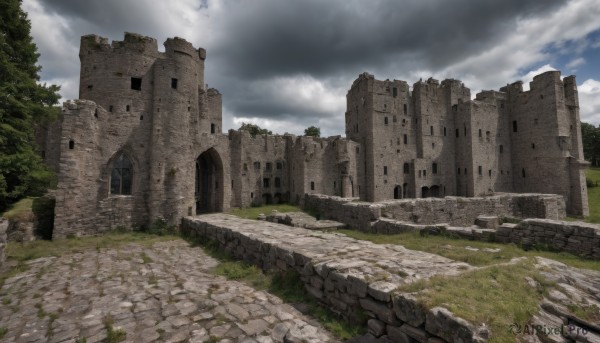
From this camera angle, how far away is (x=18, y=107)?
15055 mm

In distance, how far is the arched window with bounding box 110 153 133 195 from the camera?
1812 centimetres

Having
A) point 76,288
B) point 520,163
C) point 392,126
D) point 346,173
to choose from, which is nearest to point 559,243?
point 76,288

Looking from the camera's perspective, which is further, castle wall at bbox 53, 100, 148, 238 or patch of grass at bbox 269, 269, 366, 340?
castle wall at bbox 53, 100, 148, 238

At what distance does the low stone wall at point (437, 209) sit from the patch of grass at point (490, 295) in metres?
9.81

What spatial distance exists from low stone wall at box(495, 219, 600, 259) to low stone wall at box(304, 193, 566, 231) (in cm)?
570

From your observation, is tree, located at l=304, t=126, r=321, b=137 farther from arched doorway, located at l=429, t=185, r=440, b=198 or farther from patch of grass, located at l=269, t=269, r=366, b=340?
patch of grass, located at l=269, t=269, r=366, b=340

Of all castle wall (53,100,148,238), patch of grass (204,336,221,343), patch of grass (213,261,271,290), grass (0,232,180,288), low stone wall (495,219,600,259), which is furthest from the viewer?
castle wall (53,100,148,238)

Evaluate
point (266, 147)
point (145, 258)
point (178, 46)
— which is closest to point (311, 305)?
point (145, 258)

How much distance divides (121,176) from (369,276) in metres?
18.6

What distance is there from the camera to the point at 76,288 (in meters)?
7.44

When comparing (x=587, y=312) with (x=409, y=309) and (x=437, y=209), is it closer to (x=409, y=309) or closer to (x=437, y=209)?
(x=409, y=309)

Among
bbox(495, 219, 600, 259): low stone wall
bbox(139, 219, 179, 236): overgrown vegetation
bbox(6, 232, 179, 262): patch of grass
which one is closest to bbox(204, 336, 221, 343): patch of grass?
bbox(6, 232, 179, 262): patch of grass

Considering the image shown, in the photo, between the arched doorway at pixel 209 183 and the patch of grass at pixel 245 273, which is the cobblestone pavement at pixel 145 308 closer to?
the patch of grass at pixel 245 273

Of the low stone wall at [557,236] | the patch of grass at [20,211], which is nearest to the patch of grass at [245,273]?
the low stone wall at [557,236]
